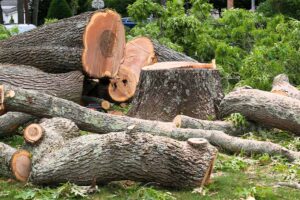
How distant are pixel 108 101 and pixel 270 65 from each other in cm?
274

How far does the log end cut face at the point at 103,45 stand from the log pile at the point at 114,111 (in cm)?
2

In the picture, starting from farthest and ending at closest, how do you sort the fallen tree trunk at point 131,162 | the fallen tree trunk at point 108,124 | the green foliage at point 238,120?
the green foliage at point 238,120
the fallen tree trunk at point 108,124
the fallen tree trunk at point 131,162

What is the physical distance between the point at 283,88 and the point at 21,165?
431cm

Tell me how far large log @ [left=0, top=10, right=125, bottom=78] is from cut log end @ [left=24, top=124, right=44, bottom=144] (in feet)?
11.8

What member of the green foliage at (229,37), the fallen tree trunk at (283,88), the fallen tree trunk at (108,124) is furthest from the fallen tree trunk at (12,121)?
the green foliage at (229,37)

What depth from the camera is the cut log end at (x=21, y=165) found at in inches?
218

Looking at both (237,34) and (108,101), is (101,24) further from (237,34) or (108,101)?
(237,34)

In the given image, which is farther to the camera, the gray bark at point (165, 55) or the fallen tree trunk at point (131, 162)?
the gray bark at point (165, 55)

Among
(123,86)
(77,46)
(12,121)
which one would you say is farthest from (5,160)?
(123,86)

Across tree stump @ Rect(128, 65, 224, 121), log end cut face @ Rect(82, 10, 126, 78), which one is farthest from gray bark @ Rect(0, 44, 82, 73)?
tree stump @ Rect(128, 65, 224, 121)

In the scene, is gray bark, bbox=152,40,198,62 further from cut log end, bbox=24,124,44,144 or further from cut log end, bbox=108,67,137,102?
cut log end, bbox=24,124,44,144

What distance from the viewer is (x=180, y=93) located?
25.7 ft

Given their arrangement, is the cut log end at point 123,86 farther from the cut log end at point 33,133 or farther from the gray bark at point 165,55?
the cut log end at point 33,133

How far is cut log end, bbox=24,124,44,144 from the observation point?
5.68 m
